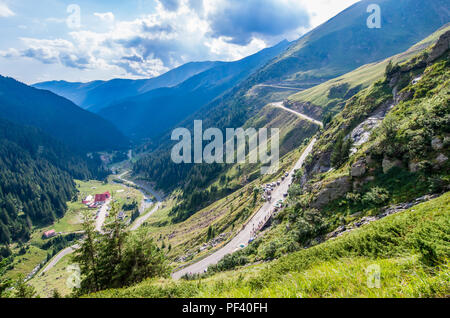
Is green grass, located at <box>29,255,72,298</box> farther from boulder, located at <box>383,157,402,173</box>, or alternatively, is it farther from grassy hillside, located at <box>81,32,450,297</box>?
boulder, located at <box>383,157,402,173</box>

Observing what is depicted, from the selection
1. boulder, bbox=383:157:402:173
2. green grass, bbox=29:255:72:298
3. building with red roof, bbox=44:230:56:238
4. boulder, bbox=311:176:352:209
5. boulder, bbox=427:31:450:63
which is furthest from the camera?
building with red roof, bbox=44:230:56:238

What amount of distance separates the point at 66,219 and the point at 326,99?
10526 inches

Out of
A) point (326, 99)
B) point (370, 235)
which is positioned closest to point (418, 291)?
point (370, 235)

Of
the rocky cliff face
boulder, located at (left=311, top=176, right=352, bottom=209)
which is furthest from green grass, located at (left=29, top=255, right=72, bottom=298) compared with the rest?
the rocky cliff face

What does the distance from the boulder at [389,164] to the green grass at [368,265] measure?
10.9 metres

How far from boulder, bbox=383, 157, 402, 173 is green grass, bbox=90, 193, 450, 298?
1088 centimetres

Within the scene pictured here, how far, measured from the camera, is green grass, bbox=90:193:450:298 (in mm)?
6127

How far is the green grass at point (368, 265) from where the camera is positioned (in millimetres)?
6127

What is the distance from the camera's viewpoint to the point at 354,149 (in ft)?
142

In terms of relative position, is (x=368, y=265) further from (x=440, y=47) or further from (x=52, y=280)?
(x=52, y=280)

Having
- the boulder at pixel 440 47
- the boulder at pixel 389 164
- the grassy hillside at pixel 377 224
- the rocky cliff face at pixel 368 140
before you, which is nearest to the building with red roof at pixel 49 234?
the grassy hillside at pixel 377 224

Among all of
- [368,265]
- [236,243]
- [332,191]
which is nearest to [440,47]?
[332,191]

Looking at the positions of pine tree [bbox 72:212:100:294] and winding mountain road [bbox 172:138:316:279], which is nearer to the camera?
pine tree [bbox 72:212:100:294]

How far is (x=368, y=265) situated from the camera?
9.49 m
